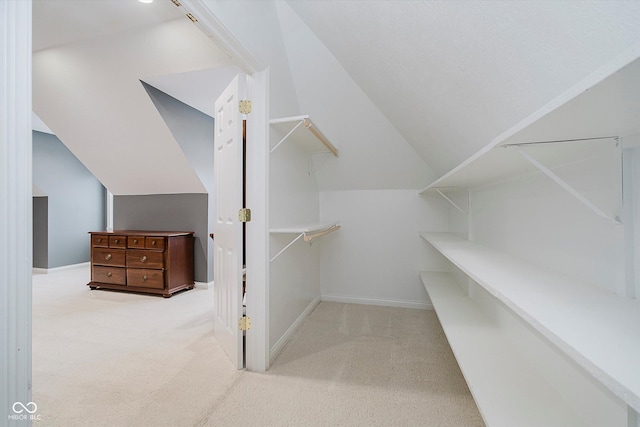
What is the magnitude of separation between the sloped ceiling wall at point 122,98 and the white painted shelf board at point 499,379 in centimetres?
283

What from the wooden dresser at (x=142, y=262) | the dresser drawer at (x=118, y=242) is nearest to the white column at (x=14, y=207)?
the wooden dresser at (x=142, y=262)

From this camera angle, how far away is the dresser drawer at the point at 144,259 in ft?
11.4

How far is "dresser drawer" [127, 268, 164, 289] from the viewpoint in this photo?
344 cm

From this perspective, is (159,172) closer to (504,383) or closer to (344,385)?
(344,385)

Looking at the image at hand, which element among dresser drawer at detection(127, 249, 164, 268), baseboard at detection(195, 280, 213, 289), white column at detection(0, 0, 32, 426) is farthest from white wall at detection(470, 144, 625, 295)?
dresser drawer at detection(127, 249, 164, 268)

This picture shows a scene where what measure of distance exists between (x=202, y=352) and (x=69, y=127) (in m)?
3.37

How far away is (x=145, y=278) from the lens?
3.48 meters

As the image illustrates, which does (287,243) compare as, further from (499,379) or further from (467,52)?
(467,52)

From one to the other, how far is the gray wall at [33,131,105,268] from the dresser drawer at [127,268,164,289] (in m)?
2.33

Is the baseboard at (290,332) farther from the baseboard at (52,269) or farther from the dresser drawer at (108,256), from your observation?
the baseboard at (52,269)

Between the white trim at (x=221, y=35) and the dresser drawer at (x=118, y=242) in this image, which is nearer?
the white trim at (x=221, y=35)

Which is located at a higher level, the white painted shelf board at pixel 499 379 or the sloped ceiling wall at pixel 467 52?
the sloped ceiling wall at pixel 467 52

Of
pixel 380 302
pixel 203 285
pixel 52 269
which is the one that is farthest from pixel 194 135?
pixel 52 269

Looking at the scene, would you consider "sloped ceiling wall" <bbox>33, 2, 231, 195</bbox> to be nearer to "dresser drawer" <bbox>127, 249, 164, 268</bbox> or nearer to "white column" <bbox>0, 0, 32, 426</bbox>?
"dresser drawer" <bbox>127, 249, 164, 268</bbox>
